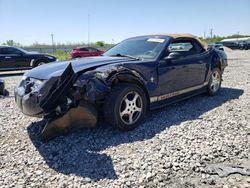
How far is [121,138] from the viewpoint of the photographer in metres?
3.56

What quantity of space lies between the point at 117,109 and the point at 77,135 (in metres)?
0.72

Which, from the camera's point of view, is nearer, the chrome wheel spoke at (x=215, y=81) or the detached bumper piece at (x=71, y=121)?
the detached bumper piece at (x=71, y=121)

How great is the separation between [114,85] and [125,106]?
1.21 ft

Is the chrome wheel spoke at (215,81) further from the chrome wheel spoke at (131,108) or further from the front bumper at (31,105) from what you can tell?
the front bumper at (31,105)

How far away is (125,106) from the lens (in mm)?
3740

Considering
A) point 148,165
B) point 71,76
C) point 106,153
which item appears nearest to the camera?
point 148,165

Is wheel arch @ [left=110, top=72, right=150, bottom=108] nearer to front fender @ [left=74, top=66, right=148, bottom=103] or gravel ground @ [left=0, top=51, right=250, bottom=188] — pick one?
front fender @ [left=74, top=66, right=148, bottom=103]

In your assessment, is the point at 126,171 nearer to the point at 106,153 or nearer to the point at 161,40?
the point at 106,153

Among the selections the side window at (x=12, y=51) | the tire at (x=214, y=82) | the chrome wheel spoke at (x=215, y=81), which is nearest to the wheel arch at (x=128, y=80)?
the tire at (x=214, y=82)

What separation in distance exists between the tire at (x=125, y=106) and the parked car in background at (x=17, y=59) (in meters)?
9.66

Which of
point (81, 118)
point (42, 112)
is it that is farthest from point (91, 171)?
point (42, 112)

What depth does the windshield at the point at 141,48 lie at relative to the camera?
4434mm

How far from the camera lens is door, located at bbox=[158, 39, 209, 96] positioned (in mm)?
4375

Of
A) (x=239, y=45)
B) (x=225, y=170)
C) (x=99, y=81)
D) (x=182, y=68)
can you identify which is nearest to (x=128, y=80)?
(x=99, y=81)
